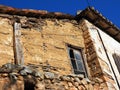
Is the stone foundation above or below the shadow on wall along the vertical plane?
below

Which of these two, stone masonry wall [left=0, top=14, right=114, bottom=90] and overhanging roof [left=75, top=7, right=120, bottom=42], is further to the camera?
overhanging roof [left=75, top=7, right=120, bottom=42]

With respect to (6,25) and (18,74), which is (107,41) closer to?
(6,25)

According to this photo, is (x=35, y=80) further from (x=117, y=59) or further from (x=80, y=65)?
(x=117, y=59)

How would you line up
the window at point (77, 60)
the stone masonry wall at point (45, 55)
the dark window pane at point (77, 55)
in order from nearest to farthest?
the stone masonry wall at point (45, 55) → the window at point (77, 60) → the dark window pane at point (77, 55)

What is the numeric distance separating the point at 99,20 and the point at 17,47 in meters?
3.40

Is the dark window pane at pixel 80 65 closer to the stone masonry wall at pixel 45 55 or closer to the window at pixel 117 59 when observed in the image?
the stone masonry wall at pixel 45 55

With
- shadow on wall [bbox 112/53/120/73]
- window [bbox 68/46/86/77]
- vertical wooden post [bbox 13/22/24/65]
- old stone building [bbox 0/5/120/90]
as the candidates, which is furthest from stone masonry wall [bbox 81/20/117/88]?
vertical wooden post [bbox 13/22/24/65]

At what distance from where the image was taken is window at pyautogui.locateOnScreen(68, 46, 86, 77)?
719 cm

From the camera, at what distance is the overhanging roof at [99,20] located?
27.6 ft

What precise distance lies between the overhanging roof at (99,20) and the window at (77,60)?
4.72ft

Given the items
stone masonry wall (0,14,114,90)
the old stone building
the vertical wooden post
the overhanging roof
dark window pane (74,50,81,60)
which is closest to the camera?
stone masonry wall (0,14,114,90)

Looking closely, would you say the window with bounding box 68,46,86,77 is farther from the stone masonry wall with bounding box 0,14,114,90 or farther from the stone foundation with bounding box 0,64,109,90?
the stone foundation with bounding box 0,64,109,90

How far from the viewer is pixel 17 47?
6656 millimetres

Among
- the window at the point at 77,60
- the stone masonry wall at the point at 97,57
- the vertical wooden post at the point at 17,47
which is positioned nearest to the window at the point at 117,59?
the stone masonry wall at the point at 97,57
